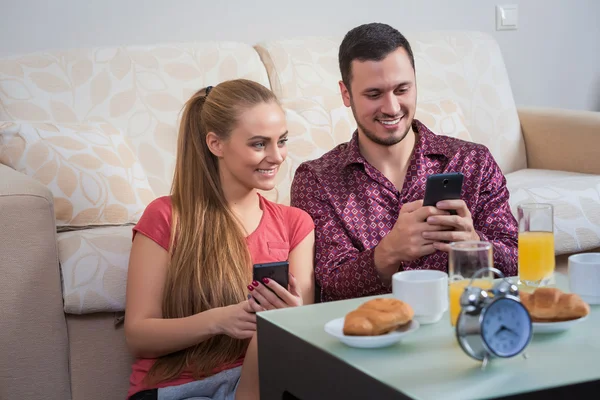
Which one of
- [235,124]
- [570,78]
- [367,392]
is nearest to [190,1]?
[235,124]

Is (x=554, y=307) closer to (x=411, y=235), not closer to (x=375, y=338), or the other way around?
(x=375, y=338)

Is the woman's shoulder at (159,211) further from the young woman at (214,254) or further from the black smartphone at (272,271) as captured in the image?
the black smartphone at (272,271)

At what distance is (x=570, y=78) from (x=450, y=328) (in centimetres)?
283

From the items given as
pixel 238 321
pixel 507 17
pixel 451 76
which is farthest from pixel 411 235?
pixel 507 17

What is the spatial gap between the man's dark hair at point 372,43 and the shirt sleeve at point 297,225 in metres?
0.34

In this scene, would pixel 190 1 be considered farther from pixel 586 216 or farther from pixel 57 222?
pixel 586 216

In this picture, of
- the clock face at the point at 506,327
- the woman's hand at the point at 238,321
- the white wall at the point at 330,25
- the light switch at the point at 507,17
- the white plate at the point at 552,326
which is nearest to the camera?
the clock face at the point at 506,327

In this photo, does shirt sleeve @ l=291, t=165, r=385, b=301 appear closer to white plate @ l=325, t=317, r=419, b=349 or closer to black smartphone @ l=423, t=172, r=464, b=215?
black smartphone @ l=423, t=172, r=464, b=215

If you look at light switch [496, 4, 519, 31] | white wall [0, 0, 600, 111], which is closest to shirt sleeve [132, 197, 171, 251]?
white wall [0, 0, 600, 111]

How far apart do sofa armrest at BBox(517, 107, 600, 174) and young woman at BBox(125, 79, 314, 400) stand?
130 cm

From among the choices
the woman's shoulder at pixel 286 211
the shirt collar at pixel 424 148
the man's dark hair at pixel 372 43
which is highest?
the man's dark hair at pixel 372 43

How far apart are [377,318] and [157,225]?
738 mm

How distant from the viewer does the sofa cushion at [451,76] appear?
103 inches

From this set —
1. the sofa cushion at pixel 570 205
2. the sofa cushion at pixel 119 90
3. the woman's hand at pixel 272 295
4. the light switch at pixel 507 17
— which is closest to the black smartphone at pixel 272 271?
the woman's hand at pixel 272 295
